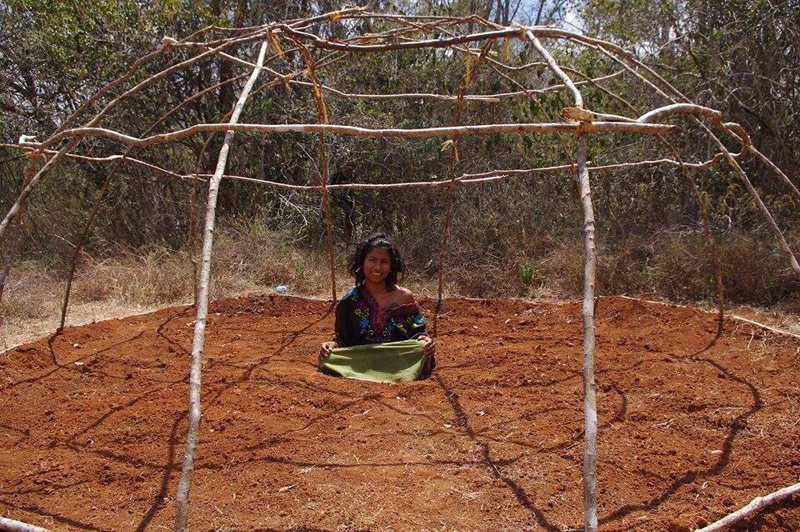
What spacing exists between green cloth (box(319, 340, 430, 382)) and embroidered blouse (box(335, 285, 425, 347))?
11 cm

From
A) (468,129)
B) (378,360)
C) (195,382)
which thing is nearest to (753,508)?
(468,129)

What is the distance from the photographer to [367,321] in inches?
169

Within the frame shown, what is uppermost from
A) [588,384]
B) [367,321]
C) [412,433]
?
[588,384]

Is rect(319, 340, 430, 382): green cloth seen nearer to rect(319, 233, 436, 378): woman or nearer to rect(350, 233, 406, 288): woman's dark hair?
Result: rect(319, 233, 436, 378): woman

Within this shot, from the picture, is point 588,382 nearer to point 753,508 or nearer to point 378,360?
point 753,508

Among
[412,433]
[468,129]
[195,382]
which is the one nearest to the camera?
[195,382]

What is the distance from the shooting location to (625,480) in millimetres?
2830

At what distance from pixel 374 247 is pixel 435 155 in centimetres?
398

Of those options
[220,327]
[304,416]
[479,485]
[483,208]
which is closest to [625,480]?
[479,485]

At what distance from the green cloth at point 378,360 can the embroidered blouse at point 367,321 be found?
0.11 m

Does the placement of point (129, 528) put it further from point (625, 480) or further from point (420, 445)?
point (625, 480)

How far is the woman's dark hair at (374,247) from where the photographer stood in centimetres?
419

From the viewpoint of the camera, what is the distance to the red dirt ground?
265cm

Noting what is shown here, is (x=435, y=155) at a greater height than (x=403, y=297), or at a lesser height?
greater
